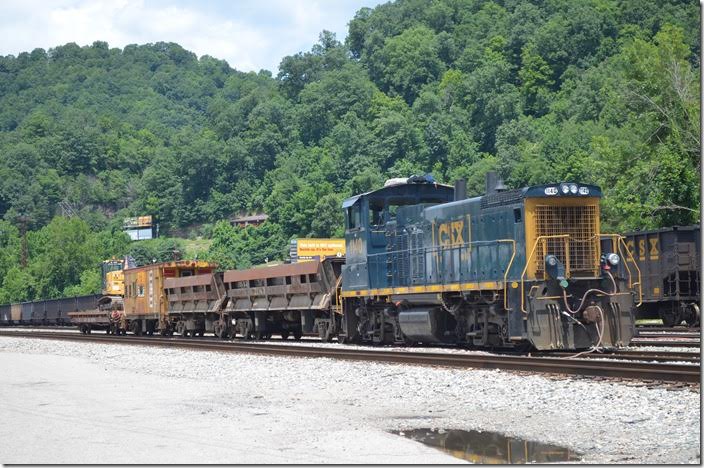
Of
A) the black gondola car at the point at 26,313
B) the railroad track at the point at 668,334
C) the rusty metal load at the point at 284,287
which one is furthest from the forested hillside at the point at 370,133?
the railroad track at the point at 668,334

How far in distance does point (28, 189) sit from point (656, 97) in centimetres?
15608

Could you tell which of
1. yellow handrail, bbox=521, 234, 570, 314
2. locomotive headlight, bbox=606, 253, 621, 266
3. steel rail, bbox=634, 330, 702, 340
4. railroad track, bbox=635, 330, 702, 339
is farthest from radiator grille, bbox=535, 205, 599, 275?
railroad track, bbox=635, 330, 702, 339

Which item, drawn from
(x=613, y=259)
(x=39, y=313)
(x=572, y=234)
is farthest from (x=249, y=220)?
(x=613, y=259)

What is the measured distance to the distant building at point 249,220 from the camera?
15138 cm

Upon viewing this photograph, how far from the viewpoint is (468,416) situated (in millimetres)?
12633

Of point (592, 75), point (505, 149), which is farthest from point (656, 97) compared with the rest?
point (592, 75)

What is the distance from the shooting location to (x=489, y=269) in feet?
69.8

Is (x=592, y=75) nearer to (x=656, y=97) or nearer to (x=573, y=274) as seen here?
(x=656, y=97)

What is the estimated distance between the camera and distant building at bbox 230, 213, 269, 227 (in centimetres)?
15138

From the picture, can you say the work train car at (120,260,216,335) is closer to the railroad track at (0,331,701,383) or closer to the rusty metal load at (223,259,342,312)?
the rusty metal load at (223,259,342,312)

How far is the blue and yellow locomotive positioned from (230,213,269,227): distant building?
12046 centimetres

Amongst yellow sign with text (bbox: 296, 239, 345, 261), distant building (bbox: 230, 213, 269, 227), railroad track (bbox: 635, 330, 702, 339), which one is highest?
distant building (bbox: 230, 213, 269, 227)

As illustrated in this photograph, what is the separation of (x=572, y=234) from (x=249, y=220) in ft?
447

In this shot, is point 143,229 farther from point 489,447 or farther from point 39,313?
point 489,447
